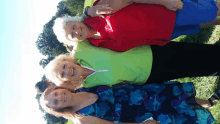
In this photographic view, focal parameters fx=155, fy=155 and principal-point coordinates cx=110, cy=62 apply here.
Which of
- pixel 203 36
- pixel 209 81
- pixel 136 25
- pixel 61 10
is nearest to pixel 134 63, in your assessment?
pixel 136 25

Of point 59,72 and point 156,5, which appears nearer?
point 156,5

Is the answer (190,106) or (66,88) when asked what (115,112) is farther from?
(190,106)

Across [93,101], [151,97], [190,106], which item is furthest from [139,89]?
[190,106]

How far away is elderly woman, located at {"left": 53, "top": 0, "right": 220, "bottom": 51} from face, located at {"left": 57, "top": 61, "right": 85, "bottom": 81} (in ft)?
1.42

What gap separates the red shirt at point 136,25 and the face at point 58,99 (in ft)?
4.20

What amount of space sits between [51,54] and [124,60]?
1955 centimetres

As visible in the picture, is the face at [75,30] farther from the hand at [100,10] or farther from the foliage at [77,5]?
the foliage at [77,5]

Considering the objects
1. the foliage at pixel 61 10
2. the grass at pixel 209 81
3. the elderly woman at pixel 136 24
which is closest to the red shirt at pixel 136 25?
the elderly woman at pixel 136 24

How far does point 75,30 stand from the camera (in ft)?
8.68

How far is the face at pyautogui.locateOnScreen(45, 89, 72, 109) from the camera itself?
2744mm

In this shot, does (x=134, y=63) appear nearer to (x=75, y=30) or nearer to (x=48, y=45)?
(x=75, y=30)

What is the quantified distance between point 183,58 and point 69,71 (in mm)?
2093

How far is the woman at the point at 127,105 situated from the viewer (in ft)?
9.14

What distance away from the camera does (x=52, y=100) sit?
2742mm
